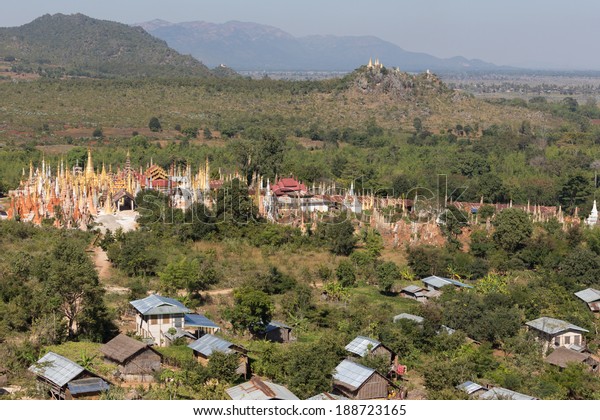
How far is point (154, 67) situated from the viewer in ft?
488

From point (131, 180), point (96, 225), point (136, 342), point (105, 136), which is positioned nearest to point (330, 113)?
point (105, 136)

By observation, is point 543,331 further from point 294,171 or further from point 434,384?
point 294,171

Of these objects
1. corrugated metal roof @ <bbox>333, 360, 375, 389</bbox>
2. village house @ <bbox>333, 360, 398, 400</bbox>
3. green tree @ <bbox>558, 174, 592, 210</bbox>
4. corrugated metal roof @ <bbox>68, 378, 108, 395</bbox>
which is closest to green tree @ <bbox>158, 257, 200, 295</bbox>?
corrugated metal roof @ <bbox>333, 360, 375, 389</bbox>

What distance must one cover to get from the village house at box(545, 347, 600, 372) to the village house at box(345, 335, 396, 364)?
4.52 metres

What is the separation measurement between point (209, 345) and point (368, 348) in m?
4.15

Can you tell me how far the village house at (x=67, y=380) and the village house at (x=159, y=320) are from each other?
4143 mm

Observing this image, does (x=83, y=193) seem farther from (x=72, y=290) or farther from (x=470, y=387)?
(x=470, y=387)

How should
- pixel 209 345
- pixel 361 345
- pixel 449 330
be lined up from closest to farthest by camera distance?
pixel 209 345 → pixel 361 345 → pixel 449 330

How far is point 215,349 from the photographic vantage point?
71.1ft

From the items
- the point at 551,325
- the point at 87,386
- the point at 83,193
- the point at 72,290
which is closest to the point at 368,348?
the point at 551,325

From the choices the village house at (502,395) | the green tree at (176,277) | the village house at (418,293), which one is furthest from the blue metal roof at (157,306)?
the village house at (502,395)

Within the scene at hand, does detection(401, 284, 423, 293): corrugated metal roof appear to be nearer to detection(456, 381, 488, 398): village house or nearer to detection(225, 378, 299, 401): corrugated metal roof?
detection(456, 381, 488, 398): village house

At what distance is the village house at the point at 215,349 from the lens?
21.5 metres

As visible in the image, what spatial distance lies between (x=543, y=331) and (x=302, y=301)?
7373 mm
